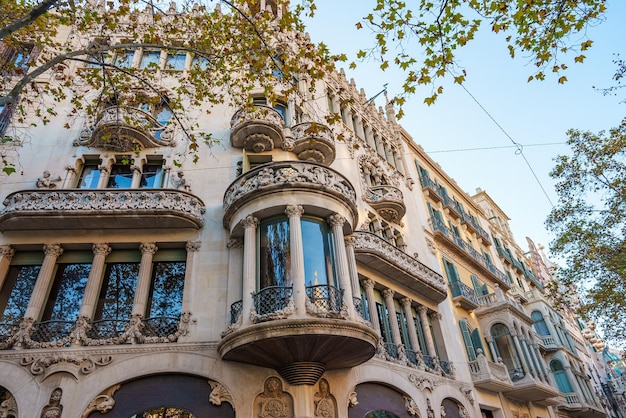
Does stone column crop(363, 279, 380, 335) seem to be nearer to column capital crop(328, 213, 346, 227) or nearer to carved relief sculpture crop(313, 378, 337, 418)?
carved relief sculpture crop(313, 378, 337, 418)

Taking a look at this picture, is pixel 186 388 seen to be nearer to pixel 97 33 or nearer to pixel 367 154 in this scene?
pixel 367 154

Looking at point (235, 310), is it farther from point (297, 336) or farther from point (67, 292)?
point (67, 292)

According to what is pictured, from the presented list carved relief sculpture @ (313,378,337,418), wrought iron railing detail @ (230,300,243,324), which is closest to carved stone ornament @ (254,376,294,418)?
carved relief sculpture @ (313,378,337,418)

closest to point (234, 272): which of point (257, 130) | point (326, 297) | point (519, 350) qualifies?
point (326, 297)

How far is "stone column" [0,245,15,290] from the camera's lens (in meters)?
11.2

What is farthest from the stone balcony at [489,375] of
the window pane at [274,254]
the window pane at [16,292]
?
the window pane at [16,292]

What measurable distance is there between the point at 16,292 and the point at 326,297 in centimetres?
908

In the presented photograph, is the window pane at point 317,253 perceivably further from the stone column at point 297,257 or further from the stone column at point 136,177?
the stone column at point 136,177

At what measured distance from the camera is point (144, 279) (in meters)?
11.4

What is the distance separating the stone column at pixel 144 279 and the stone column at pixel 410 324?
10.1 m

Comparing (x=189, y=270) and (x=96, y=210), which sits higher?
(x=96, y=210)

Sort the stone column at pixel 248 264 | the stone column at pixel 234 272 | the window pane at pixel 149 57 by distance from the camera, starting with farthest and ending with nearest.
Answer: the window pane at pixel 149 57
the stone column at pixel 234 272
the stone column at pixel 248 264

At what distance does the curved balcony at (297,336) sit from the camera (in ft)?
30.3

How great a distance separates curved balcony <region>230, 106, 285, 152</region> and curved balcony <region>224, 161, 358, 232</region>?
10.5 ft
